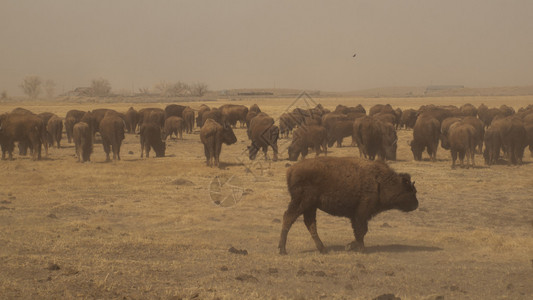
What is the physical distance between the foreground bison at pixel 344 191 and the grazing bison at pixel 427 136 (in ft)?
52.0

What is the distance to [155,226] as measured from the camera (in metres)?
12.4

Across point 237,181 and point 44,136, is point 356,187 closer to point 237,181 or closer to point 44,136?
point 237,181

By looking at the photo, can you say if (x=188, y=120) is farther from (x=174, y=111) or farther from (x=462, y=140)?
(x=462, y=140)

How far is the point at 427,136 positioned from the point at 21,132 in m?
16.7

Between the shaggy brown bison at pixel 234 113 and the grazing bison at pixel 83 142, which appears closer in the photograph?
the grazing bison at pixel 83 142

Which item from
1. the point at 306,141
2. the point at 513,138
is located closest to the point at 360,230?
the point at 306,141

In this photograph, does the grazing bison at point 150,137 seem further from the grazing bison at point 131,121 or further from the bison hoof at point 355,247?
the bison hoof at point 355,247

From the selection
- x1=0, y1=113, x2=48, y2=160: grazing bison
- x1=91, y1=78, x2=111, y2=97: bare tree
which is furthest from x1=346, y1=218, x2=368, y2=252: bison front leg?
x1=91, y1=78, x2=111, y2=97: bare tree

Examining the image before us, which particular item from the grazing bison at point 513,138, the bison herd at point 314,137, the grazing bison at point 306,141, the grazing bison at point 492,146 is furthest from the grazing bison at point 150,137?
the grazing bison at point 513,138

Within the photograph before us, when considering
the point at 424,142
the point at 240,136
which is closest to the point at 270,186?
the point at 424,142

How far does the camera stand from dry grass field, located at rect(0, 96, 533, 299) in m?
7.60

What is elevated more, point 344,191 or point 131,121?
point 344,191

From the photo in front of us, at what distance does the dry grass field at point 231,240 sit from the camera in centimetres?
760

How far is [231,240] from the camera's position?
11.1 meters
